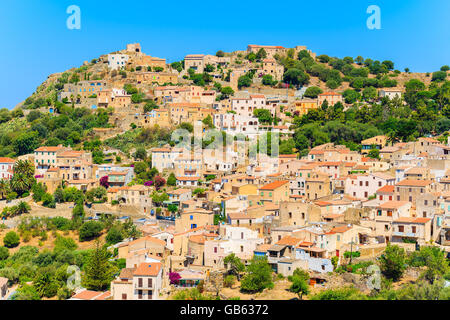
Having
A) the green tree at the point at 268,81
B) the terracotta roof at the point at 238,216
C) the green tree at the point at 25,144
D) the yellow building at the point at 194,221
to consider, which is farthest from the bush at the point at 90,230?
the green tree at the point at 268,81

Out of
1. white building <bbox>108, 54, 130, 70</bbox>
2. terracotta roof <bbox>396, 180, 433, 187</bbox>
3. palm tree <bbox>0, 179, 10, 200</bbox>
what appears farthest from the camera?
white building <bbox>108, 54, 130, 70</bbox>

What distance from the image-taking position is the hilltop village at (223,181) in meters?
20.7

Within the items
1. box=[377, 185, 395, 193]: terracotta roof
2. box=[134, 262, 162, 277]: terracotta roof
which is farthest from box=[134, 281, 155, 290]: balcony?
box=[377, 185, 395, 193]: terracotta roof

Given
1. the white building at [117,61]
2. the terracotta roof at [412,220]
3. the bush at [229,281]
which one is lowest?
the bush at [229,281]

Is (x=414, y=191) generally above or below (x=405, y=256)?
above

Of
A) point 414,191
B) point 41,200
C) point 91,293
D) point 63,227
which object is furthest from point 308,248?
point 41,200

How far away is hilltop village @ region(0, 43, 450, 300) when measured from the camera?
816 inches

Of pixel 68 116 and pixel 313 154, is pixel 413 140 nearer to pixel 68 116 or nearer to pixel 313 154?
pixel 313 154

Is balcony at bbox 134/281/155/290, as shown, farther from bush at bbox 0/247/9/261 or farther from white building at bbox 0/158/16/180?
white building at bbox 0/158/16/180

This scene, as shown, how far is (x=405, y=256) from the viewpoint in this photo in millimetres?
20828

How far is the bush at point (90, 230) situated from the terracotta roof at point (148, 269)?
1086cm

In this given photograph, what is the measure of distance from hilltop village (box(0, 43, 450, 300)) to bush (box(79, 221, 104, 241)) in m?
0.09

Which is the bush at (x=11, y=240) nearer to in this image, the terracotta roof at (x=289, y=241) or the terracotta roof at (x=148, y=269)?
the terracotta roof at (x=148, y=269)

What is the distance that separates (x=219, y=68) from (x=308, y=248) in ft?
125
